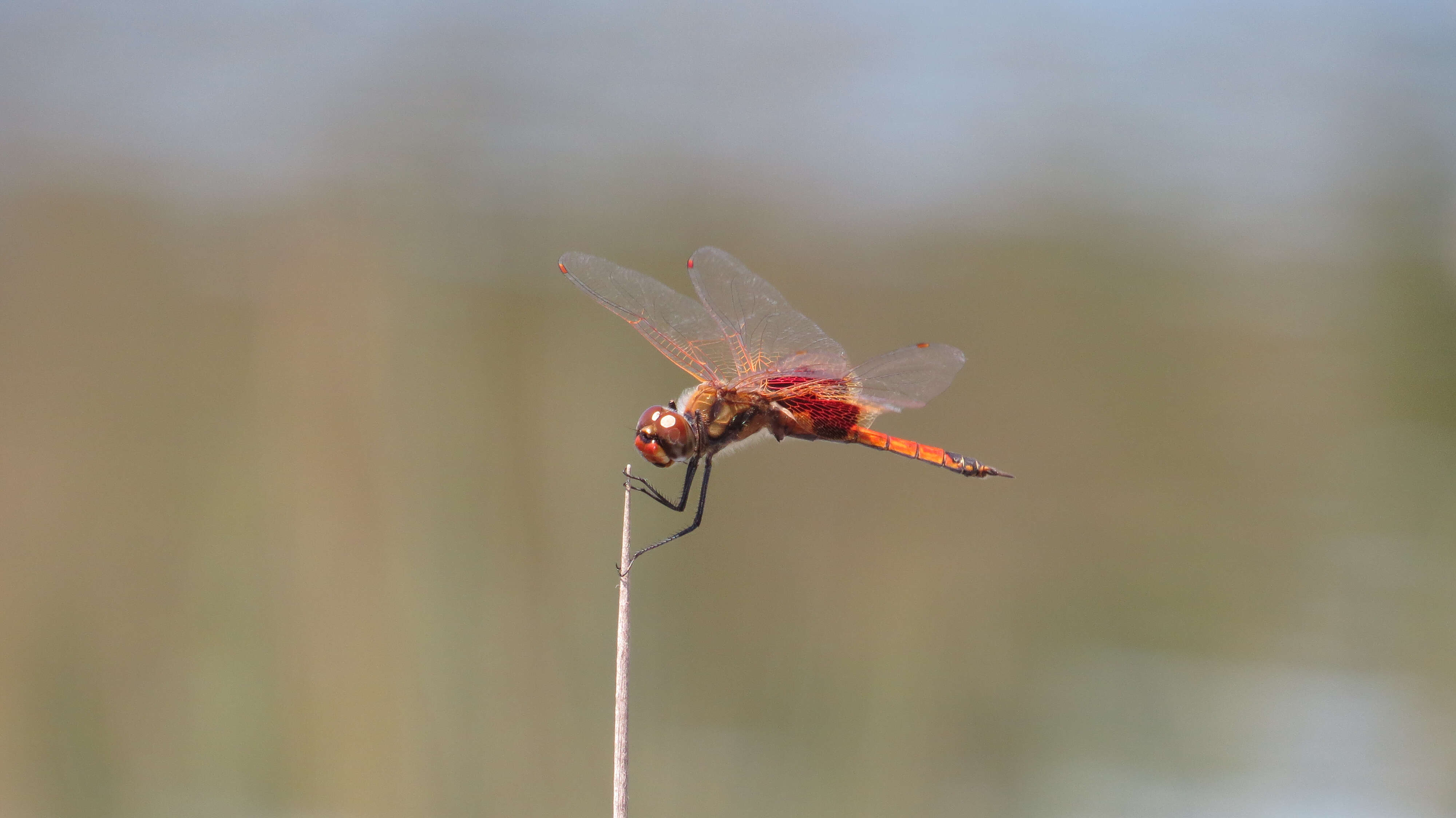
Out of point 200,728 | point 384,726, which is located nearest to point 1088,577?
point 384,726

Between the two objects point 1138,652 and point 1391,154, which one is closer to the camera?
point 1138,652

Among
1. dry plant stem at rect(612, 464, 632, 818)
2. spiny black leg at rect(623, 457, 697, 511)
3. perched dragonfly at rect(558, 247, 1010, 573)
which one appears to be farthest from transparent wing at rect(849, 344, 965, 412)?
dry plant stem at rect(612, 464, 632, 818)

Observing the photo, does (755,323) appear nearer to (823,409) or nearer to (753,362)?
(753,362)

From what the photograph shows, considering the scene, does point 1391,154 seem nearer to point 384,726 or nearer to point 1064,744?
point 1064,744

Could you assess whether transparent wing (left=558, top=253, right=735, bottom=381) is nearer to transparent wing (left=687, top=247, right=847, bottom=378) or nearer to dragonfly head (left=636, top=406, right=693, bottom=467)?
transparent wing (left=687, top=247, right=847, bottom=378)

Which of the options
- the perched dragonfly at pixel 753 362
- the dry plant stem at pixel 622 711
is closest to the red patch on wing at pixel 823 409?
the perched dragonfly at pixel 753 362

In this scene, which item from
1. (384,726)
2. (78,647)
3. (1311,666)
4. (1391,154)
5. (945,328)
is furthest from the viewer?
(1391,154)

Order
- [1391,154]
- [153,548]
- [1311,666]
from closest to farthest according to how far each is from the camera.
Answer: [153,548] → [1311,666] → [1391,154]
